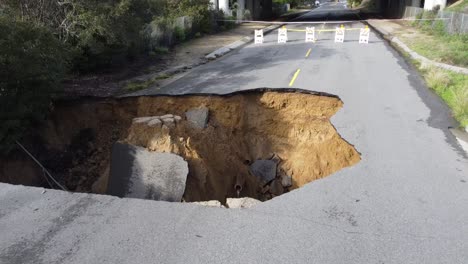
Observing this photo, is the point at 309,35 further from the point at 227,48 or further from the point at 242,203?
the point at 242,203

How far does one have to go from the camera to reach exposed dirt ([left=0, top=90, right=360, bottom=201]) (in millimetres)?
7789

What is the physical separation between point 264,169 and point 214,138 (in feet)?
5.23

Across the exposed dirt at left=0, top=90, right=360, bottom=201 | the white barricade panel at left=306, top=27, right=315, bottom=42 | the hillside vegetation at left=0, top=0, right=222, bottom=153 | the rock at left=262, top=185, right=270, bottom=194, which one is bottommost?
the rock at left=262, top=185, right=270, bottom=194

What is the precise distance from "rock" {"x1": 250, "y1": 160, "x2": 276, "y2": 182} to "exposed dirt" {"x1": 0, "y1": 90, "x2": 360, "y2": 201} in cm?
19

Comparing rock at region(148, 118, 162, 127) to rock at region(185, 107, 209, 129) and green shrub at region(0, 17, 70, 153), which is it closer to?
rock at region(185, 107, 209, 129)

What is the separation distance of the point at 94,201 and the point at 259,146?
601 cm

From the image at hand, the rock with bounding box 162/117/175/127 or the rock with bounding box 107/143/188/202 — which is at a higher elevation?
the rock with bounding box 162/117/175/127

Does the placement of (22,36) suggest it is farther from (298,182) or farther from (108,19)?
(298,182)

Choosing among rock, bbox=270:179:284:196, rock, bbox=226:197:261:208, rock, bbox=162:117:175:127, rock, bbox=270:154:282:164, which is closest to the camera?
rock, bbox=226:197:261:208

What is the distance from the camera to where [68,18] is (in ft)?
38.0

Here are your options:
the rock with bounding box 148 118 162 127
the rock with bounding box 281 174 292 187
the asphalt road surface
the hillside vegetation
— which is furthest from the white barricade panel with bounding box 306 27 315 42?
the rock with bounding box 148 118 162 127

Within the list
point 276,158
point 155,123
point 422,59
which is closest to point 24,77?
point 155,123

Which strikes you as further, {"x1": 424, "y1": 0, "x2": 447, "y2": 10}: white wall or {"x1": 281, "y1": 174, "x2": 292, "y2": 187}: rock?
{"x1": 424, "y1": 0, "x2": 447, "y2": 10}: white wall

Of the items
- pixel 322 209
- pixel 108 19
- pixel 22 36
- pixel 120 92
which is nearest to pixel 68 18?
pixel 108 19
